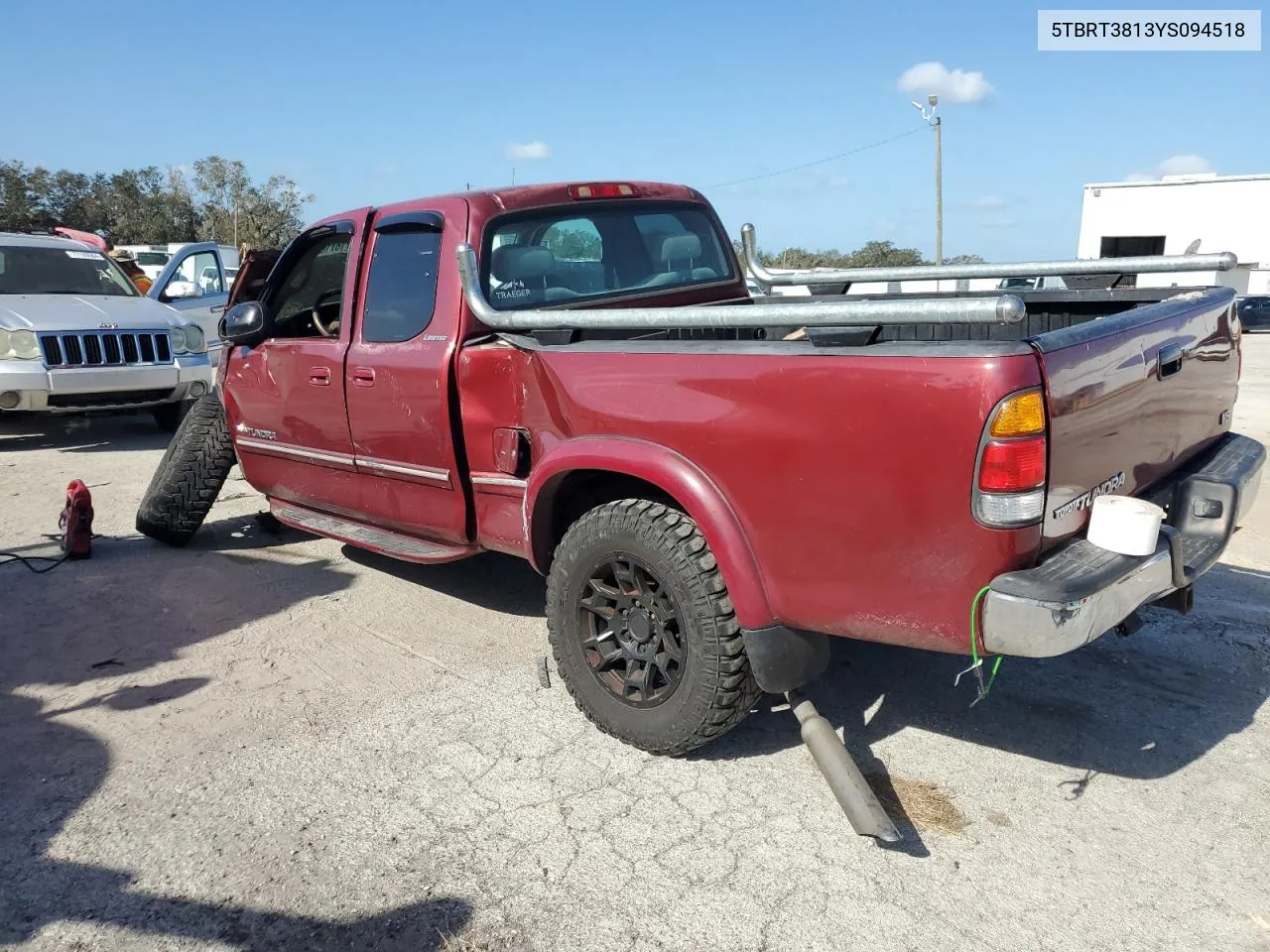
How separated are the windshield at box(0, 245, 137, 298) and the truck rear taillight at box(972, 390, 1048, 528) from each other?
9694 mm

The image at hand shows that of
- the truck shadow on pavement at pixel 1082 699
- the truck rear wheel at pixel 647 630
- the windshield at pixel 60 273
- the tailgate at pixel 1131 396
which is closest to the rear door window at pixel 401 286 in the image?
the truck rear wheel at pixel 647 630

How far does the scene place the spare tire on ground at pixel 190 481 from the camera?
590 centimetres

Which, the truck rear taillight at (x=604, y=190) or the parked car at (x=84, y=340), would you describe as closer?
the truck rear taillight at (x=604, y=190)

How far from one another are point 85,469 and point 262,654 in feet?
17.2

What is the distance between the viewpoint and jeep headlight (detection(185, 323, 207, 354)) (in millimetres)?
9898

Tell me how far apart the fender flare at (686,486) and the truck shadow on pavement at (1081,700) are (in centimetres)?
76

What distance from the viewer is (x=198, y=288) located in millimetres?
11672

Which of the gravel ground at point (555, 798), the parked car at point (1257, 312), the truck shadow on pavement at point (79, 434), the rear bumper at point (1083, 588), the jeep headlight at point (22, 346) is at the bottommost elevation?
the parked car at point (1257, 312)

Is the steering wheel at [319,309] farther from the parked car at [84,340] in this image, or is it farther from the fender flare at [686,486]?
the parked car at [84,340]

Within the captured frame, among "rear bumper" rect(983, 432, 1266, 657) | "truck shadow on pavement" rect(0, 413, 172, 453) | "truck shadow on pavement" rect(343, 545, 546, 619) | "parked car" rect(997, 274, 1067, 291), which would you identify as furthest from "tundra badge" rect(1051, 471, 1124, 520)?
"truck shadow on pavement" rect(0, 413, 172, 453)

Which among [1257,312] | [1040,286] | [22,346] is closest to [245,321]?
[22,346]

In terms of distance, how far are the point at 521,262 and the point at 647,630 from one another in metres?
1.78

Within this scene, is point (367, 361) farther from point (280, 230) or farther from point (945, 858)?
point (280, 230)

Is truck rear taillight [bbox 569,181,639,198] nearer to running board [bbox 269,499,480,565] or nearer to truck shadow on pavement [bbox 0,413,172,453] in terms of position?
running board [bbox 269,499,480,565]
